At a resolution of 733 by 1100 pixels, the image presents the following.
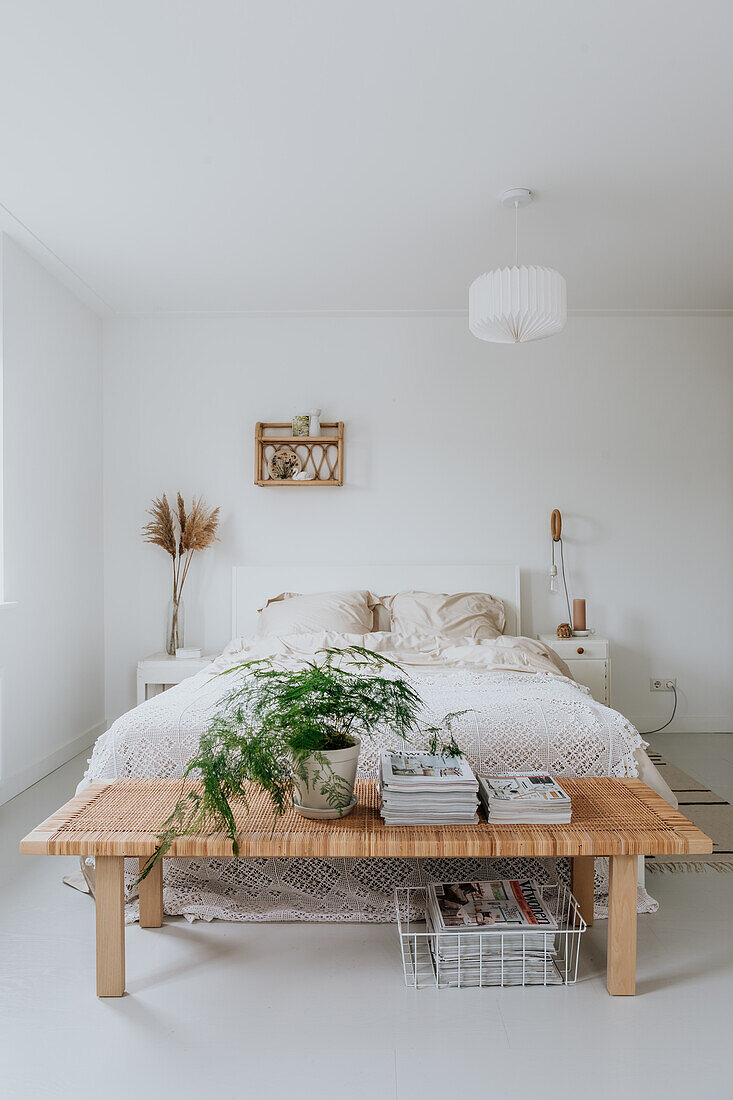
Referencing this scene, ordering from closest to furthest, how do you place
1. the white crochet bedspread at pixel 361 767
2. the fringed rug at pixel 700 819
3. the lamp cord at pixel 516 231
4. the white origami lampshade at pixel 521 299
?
the white crochet bedspread at pixel 361 767 → the fringed rug at pixel 700 819 → the white origami lampshade at pixel 521 299 → the lamp cord at pixel 516 231

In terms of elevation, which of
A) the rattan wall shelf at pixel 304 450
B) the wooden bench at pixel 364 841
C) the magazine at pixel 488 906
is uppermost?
the rattan wall shelf at pixel 304 450

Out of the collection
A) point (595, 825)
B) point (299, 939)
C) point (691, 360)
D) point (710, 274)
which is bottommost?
point (299, 939)

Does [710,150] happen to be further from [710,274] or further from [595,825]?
[595,825]

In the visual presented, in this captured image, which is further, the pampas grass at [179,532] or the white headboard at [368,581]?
the white headboard at [368,581]

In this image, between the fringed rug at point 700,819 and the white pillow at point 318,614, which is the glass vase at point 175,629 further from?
the fringed rug at point 700,819

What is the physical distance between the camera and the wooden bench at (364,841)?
1.93 meters

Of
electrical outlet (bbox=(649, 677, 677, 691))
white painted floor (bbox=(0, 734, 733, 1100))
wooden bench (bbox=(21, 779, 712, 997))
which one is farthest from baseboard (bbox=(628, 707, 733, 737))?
wooden bench (bbox=(21, 779, 712, 997))

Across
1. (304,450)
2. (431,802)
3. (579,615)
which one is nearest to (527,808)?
(431,802)

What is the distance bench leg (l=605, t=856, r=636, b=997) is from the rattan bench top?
0.09 meters

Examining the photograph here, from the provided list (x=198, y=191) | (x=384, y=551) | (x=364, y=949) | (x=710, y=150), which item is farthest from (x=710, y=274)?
(x=364, y=949)

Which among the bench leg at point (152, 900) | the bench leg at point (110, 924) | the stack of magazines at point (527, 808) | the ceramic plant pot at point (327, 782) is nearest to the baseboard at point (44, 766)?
the bench leg at point (152, 900)

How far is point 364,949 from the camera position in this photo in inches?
90.9

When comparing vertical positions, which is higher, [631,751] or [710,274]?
[710,274]

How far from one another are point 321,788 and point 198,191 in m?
2.47
